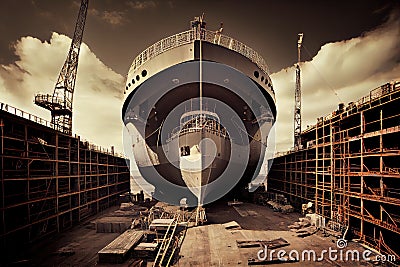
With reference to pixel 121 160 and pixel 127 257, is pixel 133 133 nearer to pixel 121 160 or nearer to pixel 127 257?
pixel 121 160

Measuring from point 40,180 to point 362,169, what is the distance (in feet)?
61.7

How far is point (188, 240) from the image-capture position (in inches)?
559

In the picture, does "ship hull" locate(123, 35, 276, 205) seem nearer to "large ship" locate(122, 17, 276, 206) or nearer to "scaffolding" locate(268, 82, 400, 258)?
"large ship" locate(122, 17, 276, 206)

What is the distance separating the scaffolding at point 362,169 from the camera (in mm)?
12594

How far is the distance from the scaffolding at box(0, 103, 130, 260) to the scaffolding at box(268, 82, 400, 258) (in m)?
17.7

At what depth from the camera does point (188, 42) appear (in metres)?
18.0

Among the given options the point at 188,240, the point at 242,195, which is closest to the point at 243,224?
the point at 188,240

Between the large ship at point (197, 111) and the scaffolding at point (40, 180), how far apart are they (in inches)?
238

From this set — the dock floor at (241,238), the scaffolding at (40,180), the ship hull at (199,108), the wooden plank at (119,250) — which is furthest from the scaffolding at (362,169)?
the scaffolding at (40,180)

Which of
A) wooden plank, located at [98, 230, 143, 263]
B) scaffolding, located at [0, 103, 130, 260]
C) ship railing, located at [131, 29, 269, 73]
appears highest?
ship railing, located at [131, 29, 269, 73]

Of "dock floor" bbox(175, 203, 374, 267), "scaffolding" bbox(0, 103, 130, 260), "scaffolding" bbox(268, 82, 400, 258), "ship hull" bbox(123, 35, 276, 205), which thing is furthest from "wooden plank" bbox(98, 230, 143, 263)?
"scaffolding" bbox(268, 82, 400, 258)

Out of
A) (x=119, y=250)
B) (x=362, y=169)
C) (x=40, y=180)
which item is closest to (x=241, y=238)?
(x=119, y=250)

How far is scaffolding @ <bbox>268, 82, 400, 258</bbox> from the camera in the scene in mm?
12594

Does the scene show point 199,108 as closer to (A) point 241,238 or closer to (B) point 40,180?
(A) point 241,238
